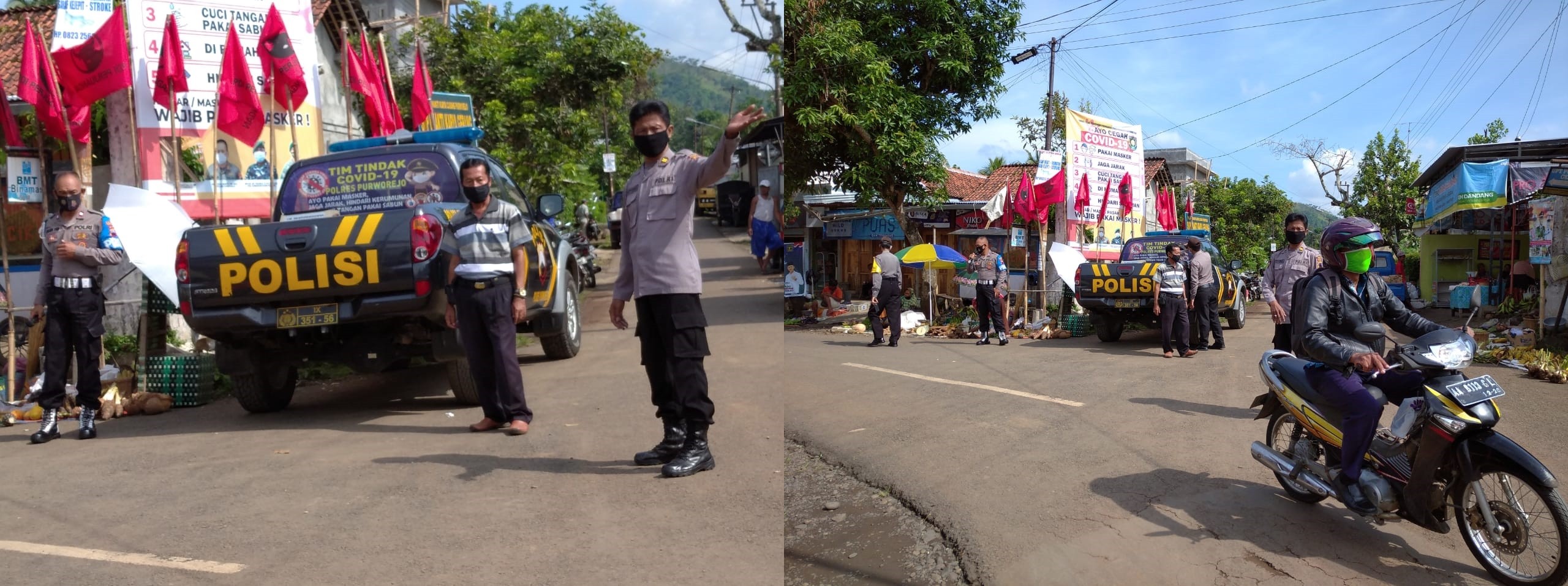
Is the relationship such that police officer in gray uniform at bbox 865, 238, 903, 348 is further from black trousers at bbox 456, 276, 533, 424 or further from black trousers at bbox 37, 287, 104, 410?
black trousers at bbox 37, 287, 104, 410

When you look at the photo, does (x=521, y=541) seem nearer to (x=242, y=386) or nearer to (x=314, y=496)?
(x=314, y=496)

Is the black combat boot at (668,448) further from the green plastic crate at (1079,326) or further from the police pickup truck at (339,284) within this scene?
the green plastic crate at (1079,326)

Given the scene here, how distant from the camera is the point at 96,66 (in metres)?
9.53

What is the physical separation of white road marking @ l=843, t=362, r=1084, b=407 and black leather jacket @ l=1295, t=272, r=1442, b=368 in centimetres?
316

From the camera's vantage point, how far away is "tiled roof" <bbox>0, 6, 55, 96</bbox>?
39.9ft

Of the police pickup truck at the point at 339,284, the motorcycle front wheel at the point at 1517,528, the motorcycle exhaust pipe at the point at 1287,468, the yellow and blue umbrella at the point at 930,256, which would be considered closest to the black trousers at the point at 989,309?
the yellow and blue umbrella at the point at 930,256

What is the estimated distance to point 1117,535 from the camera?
14.3ft

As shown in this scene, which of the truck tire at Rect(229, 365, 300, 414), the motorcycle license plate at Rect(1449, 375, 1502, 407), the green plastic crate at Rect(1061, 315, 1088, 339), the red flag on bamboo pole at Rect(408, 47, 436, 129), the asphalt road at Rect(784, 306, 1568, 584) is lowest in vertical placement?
the green plastic crate at Rect(1061, 315, 1088, 339)

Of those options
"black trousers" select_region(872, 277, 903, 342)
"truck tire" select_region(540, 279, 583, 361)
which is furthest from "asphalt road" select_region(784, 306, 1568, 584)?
"black trousers" select_region(872, 277, 903, 342)

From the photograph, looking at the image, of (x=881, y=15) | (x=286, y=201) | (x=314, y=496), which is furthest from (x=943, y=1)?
(x=314, y=496)

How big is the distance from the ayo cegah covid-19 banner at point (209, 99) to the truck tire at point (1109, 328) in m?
10.7

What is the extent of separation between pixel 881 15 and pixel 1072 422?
6.72 m

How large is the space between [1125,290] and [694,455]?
10289 mm

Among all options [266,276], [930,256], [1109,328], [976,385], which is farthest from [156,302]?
[1109,328]
